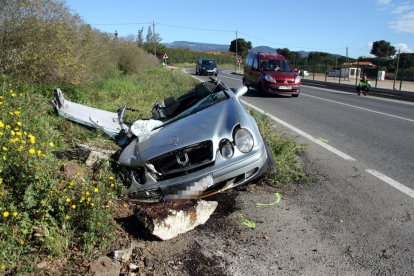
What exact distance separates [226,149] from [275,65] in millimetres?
14831

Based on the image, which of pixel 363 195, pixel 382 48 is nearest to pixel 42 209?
pixel 363 195

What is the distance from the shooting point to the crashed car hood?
13.2 feet

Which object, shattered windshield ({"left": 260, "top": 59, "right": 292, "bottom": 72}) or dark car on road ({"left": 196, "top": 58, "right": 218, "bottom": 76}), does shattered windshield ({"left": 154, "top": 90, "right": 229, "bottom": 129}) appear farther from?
dark car on road ({"left": 196, "top": 58, "right": 218, "bottom": 76})

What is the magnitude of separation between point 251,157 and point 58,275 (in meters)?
2.07

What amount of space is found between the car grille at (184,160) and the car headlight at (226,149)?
0.37 feet

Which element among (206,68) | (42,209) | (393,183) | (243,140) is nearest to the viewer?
(42,209)

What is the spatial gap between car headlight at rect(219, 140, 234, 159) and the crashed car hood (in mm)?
75

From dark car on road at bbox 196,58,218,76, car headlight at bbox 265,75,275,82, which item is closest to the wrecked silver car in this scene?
car headlight at bbox 265,75,275,82

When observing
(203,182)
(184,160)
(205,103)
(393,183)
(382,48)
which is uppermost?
(205,103)

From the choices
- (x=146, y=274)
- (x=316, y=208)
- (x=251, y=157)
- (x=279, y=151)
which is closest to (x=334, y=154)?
(x=279, y=151)

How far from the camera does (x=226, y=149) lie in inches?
157

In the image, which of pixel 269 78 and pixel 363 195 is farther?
pixel 269 78

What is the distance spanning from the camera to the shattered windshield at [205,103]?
17.0 feet

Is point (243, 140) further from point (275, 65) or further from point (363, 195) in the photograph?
point (275, 65)
